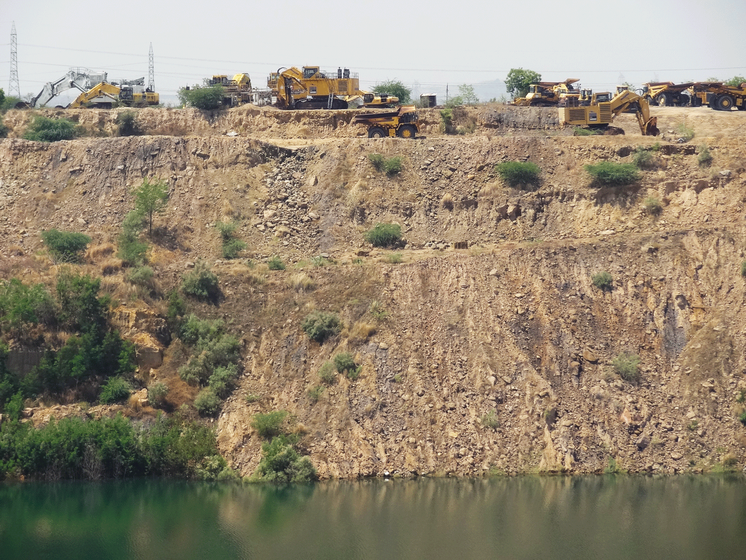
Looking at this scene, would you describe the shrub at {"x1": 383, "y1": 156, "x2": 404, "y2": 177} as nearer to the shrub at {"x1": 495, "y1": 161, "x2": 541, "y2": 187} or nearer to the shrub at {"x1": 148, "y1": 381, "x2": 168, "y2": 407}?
the shrub at {"x1": 495, "y1": 161, "x2": 541, "y2": 187}

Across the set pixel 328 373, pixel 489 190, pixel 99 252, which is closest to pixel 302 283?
pixel 328 373

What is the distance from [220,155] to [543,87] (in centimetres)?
1857

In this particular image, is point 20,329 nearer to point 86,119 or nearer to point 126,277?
point 126,277

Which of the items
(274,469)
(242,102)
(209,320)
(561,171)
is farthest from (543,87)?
(274,469)

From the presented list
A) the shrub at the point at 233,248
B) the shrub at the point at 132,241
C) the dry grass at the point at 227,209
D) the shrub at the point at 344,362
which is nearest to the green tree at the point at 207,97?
the dry grass at the point at 227,209

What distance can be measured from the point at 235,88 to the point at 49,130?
32.6 feet

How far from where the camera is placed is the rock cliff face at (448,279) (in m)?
40.0

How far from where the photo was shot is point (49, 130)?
188 ft

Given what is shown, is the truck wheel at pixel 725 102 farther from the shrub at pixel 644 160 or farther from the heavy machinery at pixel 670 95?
the shrub at pixel 644 160

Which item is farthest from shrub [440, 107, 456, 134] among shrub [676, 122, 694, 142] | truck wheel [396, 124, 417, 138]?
shrub [676, 122, 694, 142]

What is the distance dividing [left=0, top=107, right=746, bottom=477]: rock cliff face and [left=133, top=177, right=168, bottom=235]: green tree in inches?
30.7

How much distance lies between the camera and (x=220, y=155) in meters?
53.6

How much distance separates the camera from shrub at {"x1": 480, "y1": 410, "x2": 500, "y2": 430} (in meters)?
39.9

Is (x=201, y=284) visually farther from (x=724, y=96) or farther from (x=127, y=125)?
(x=724, y=96)
